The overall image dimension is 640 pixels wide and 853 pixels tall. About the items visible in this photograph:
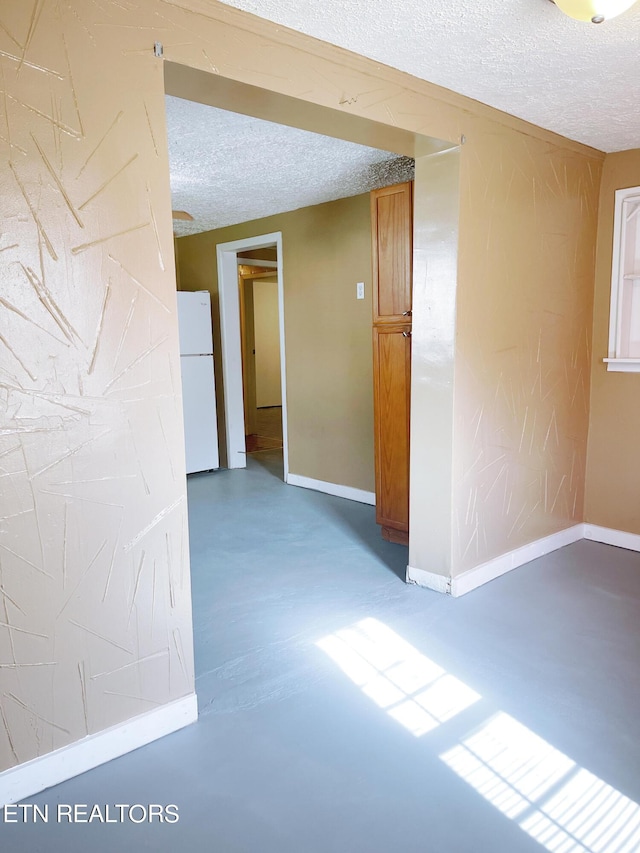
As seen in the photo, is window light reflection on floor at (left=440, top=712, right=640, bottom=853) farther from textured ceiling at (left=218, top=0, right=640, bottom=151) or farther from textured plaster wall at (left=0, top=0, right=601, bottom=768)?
textured ceiling at (left=218, top=0, right=640, bottom=151)

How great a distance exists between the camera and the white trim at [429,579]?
296 cm

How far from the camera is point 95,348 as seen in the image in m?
1.70

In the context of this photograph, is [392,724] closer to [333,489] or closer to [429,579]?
[429,579]

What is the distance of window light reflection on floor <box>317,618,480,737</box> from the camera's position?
6.76 feet

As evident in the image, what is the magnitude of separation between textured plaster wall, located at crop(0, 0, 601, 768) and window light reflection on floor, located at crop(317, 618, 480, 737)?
669 millimetres

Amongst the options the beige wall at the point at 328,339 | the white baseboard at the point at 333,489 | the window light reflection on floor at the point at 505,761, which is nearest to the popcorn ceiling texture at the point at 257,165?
the beige wall at the point at 328,339

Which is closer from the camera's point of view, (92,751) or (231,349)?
(92,751)

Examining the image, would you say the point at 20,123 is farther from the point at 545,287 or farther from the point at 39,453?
the point at 545,287

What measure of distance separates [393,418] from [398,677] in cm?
155

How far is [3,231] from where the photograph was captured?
151 centimetres

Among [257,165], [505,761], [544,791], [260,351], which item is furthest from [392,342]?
[260,351]

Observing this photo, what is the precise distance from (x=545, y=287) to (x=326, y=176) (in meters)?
1.50

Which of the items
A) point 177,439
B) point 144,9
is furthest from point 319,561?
point 144,9

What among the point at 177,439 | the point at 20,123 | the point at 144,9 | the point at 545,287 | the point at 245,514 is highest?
the point at 144,9
